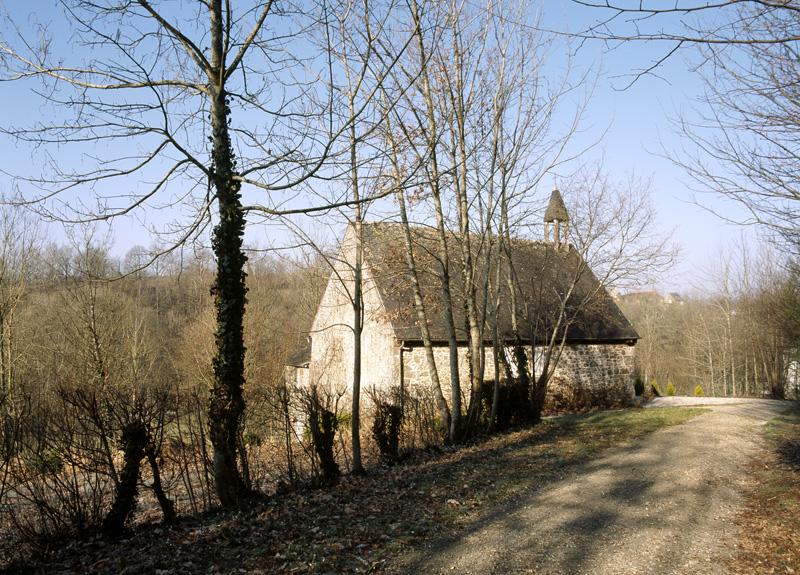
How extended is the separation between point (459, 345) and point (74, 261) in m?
12.1

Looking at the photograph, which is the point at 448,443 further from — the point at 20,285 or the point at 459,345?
the point at 20,285

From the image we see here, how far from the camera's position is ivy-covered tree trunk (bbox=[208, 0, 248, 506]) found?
7.25 m

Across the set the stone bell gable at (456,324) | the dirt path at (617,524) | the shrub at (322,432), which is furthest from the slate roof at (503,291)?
the dirt path at (617,524)

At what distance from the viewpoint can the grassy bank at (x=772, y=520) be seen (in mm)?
5117

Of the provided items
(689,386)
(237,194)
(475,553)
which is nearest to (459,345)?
(237,194)

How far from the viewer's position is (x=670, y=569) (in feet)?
16.2

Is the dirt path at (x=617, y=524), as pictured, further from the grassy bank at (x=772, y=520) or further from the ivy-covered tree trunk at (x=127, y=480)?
the ivy-covered tree trunk at (x=127, y=480)

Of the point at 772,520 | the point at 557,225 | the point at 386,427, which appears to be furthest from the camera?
the point at 557,225

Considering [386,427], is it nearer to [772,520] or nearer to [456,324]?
[772,520]

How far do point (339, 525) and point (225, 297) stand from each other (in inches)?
121

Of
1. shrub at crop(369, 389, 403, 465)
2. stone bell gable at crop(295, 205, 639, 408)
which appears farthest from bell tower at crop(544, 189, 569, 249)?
shrub at crop(369, 389, 403, 465)

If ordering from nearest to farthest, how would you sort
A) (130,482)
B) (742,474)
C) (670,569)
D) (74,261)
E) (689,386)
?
1. (670,569)
2. (130,482)
3. (742,474)
4. (74,261)
5. (689,386)

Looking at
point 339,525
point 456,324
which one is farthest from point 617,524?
point 456,324

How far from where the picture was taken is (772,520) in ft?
20.6
